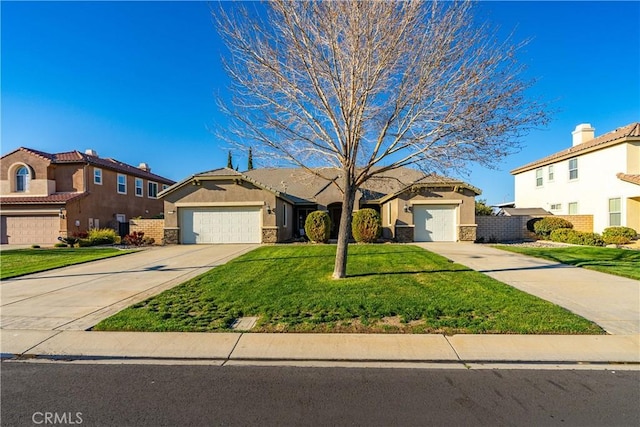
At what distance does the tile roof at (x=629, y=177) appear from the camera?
16703mm

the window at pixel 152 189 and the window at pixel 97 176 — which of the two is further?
the window at pixel 152 189

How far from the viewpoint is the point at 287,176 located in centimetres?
2811

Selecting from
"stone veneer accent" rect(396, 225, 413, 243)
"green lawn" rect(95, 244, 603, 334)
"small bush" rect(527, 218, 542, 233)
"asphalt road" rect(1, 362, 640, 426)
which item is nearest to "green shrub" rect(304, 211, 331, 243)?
"stone veneer accent" rect(396, 225, 413, 243)

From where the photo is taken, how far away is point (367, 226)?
18.7 meters

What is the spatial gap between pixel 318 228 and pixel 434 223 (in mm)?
7069

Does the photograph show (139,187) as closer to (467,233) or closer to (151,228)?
(151,228)

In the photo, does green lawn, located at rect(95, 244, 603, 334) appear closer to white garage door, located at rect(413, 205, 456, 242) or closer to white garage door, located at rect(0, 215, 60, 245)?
white garage door, located at rect(413, 205, 456, 242)

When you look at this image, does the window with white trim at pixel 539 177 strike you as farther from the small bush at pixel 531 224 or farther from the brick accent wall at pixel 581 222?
the brick accent wall at pixel 581 222

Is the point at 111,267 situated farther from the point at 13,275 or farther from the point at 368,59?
the point at 368,59

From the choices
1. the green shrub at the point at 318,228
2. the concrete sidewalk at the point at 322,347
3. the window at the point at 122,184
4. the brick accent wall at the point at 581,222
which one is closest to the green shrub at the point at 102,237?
the window at the point at 122,184

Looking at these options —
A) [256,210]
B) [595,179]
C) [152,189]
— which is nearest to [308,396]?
[256,210]

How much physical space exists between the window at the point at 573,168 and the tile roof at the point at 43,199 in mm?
32209

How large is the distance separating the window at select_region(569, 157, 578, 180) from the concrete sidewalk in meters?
20.5

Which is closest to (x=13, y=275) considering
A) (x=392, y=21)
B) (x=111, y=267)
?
(x=111, y=267)
